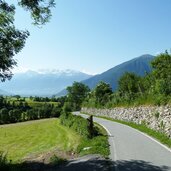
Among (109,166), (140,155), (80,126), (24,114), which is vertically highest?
(24,114)

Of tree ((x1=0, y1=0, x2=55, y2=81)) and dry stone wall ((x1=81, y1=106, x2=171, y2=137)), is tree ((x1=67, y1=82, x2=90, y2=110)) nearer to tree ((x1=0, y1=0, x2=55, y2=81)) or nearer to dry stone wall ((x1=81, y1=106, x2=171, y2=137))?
dry stone wall ((x1=81, y1=106, x2=171, y2=137))

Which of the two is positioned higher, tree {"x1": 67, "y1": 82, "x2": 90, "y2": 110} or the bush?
tree {"x1": 67, "y1": 82, "x2": 90, "y2": 110}

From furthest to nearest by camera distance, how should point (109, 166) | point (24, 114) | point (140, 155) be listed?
point (24, 114) < point (140, 155) < point (109, 166)

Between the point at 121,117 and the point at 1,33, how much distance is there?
2778 centimetres

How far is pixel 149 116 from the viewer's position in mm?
32281

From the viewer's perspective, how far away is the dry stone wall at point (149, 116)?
2636cm

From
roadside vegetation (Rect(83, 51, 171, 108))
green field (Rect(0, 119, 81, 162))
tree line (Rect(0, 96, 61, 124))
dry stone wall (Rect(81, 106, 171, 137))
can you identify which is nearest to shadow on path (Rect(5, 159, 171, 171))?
dry stone wall (Rect(81, 106, 171, 137))

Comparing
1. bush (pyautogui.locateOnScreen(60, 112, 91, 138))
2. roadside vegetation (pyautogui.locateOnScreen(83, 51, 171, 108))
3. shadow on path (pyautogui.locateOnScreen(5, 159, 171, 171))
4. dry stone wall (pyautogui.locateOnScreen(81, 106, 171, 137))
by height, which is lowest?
shadow on path (pyautogui.locateOnScreen(5, 159, 171, 171))

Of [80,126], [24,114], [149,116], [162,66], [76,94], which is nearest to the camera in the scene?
[149,116]

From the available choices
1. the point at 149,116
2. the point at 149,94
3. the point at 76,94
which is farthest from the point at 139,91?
the point at 76,94

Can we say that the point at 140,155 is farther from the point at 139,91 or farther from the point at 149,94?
the point at 139,91

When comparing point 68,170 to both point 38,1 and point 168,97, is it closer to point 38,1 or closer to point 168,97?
point 38,1

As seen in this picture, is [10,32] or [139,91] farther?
[139,91]

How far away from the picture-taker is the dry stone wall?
26.4m
